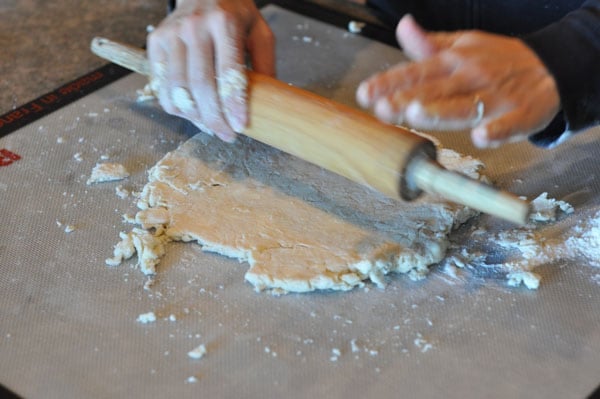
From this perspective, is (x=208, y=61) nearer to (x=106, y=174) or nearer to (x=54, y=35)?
(x=106, y=174)

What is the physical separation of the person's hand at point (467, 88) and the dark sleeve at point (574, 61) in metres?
0.02

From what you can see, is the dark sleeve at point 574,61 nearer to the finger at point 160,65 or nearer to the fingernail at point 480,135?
the fingernail at point 480,135

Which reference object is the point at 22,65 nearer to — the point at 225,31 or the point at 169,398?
the point at 225,31

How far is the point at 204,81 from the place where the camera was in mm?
1334

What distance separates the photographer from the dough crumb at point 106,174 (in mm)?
1467

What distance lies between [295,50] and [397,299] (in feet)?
2.75

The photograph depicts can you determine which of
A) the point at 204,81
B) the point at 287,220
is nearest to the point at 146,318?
the point at 287,220

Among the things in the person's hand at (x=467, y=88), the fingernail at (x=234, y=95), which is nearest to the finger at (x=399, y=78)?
the person's hand at (x=467, y=88)

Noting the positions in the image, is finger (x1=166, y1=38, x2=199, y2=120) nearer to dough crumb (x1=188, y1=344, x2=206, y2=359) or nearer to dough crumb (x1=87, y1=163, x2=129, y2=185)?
dough crumb (x1=87, y1=163, x2=129, y2=185)

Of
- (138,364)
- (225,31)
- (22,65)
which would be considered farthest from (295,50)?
(138,364)

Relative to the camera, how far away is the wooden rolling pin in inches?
42.6

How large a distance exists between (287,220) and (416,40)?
0.37 meters

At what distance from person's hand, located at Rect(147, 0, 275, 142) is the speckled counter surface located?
48 centimetres

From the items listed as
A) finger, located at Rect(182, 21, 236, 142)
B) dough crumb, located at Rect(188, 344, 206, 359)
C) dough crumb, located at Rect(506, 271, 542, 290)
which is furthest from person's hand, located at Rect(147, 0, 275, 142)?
dough crumb, located at Rect(506, 271, 542, 290)
